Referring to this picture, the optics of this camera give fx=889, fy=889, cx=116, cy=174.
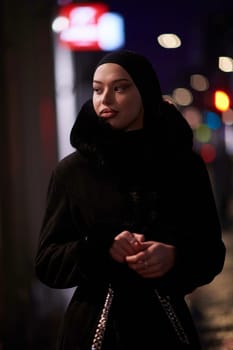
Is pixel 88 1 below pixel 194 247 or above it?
above

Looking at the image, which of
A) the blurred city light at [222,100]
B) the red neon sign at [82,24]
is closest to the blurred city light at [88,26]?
the red neon sign at [82,24]

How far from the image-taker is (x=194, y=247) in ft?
7.45

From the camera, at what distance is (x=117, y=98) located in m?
2.37

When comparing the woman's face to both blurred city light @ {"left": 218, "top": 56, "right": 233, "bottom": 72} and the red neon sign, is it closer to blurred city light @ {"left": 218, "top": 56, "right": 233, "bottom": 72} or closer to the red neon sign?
blurred city light @ {"left": 218, "top": 56, "right": 233, "bottom": 72}

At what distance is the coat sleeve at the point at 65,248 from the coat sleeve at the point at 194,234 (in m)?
0.18

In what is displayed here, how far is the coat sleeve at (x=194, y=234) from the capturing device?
2.26 metres

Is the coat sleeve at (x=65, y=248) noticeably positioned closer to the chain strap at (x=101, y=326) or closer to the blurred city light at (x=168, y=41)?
the chain strap at (x=101, y=326)

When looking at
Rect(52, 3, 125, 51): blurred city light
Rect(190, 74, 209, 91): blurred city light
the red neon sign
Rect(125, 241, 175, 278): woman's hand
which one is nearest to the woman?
Rect(125, 241, 175, 278): woman's hand

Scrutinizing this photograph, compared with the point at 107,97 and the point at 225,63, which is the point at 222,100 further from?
the point at 107,97

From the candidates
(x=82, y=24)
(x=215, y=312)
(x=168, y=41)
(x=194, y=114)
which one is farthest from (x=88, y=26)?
(x=215, y=312)

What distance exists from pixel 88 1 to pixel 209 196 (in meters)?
6.11

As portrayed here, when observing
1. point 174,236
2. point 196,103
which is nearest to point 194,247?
point 174,236

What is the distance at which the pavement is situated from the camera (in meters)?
5.45

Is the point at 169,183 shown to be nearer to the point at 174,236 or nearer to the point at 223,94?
the point at 174,236
